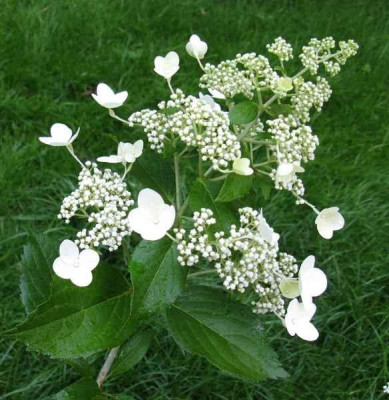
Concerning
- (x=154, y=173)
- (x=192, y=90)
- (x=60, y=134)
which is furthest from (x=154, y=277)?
(x=192, y=90)

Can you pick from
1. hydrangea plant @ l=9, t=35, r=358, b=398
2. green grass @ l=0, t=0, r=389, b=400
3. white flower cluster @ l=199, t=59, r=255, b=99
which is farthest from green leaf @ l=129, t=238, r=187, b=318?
green grass @ l=0, t=0, r=389, b=400

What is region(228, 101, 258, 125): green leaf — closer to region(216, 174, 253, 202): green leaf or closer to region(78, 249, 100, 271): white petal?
region(216, 174, 253, 202): green leaf

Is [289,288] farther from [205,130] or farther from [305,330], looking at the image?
[205,130]

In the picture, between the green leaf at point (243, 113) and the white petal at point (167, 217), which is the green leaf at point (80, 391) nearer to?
the white petal at point (167, 217)

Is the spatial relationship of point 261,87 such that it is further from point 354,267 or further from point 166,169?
point 354,267

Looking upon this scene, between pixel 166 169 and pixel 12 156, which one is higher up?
pixel 166 169

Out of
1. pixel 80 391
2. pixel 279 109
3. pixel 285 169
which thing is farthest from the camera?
pixel 80 391

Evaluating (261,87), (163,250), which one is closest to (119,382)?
(163,250)
